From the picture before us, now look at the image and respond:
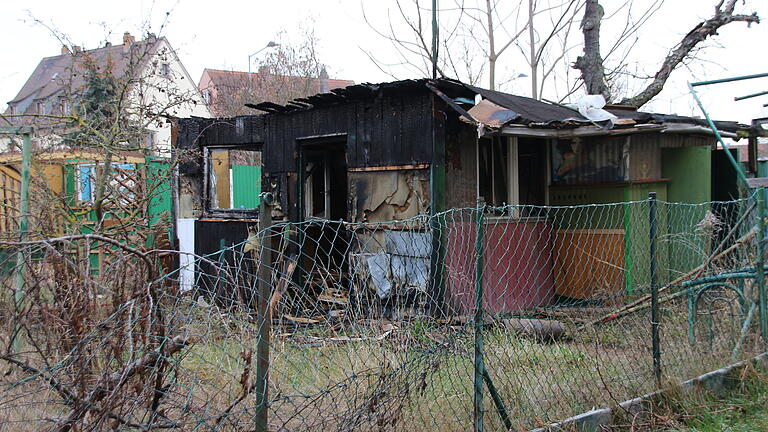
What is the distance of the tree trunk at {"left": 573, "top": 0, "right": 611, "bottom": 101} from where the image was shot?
14375 millimetres

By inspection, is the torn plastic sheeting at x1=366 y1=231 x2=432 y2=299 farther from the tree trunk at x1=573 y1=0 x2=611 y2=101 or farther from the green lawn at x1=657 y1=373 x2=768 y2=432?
the tree trunk at x1=573 y1=0 x2=611 y2=101

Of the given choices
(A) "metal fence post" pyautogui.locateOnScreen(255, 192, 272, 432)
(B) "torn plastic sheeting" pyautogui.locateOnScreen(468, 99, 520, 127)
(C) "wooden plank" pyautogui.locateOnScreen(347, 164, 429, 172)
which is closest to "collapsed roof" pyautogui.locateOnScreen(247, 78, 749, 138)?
(B) "torn plastic sheeting" pyautogui.locateOnScreen(468, 99, 520, 127)

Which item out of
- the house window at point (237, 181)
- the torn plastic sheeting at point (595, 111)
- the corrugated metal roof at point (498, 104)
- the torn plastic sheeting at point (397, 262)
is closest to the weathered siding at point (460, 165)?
the corrugated metal roof at point (498, 104)

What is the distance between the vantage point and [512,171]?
27.7 ft

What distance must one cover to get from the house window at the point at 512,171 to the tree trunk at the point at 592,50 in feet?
22.3

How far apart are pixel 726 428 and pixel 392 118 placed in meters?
5.19

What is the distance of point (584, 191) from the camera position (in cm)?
852

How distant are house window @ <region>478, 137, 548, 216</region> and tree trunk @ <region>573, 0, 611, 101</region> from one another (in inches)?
268

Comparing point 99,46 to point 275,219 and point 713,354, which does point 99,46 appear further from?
point 713,354

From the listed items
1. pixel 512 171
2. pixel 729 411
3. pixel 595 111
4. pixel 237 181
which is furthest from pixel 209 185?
pixel 729 411

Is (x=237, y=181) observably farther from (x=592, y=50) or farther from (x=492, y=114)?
(x=492, y=114)

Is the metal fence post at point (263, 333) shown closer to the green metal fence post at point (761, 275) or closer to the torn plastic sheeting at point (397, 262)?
the green metal fence post at point (761, 275)

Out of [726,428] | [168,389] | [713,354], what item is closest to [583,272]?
[713,354]

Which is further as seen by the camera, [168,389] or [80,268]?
[80,268]
